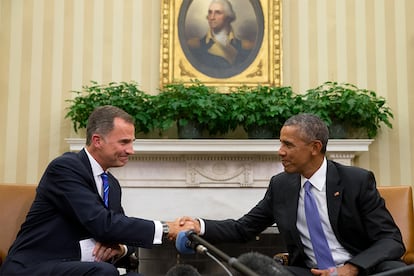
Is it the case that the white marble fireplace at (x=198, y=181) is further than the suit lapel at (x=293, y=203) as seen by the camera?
Yes

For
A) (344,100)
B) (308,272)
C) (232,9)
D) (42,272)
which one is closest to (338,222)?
(308,272)

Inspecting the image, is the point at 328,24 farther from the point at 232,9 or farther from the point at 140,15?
the point at 140,15

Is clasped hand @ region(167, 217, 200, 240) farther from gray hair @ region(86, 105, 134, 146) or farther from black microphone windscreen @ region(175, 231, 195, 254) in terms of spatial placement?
black microphone windscreen @ region(175, 231, 195, 254)

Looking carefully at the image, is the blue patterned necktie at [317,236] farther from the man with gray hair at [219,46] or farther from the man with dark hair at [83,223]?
the man with gray hair at [219,46]

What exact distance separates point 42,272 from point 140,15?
3.06 m

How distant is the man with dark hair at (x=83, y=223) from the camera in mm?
2305

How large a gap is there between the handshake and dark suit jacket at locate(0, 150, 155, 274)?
12cm

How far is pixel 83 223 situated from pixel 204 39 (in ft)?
9.18

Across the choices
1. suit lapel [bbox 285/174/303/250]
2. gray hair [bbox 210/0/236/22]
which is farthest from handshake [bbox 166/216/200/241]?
gray hair [bbox 210/0/236/22]

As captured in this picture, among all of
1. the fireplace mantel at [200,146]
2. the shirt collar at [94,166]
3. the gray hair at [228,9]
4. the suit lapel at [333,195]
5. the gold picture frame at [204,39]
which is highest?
the gray hair at [228,9]

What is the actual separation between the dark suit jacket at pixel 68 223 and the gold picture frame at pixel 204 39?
7.74 feet

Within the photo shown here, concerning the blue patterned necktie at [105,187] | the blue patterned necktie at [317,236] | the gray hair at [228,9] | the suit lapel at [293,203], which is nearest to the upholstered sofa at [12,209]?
the blue patterned necktie at [105,187]

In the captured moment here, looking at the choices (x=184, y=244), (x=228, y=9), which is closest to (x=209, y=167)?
(x=228, y=9)

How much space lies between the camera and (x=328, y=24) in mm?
4871
